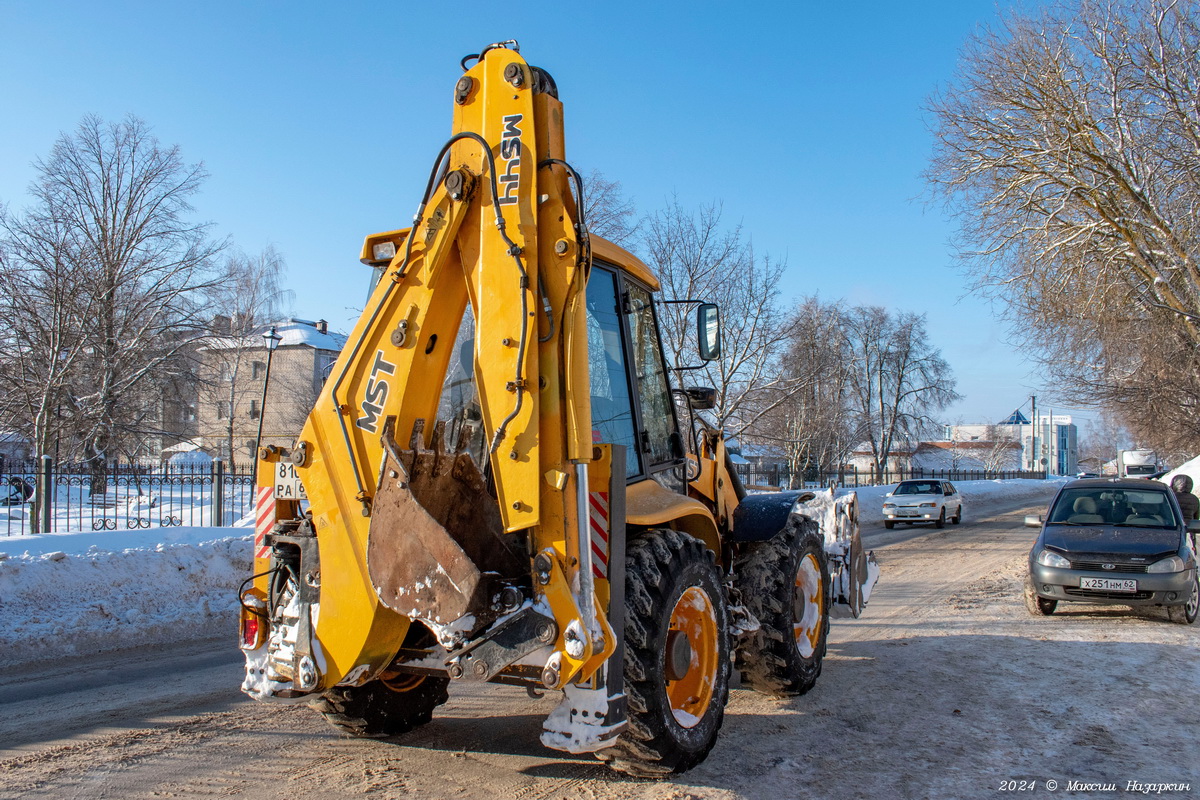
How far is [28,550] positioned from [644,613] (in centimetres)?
910

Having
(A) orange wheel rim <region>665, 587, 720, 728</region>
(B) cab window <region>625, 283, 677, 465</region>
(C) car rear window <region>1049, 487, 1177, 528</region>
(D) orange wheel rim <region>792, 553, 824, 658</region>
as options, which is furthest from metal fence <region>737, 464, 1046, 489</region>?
(A) orange wheel rim <region>665, 587, 720, 728</region>

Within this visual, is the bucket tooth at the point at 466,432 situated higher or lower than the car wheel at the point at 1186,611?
higher

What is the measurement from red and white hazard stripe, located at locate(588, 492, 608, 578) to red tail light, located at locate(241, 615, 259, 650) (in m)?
1.82

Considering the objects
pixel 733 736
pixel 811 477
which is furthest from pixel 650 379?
pixel 811 477

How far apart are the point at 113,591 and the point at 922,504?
21.7 metres

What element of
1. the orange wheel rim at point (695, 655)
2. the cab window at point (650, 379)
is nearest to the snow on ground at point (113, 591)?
the cab window at point (650, 379)

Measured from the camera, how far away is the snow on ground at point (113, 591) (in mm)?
7609

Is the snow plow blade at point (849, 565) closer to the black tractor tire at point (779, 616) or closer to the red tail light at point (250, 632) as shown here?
the black tractor tire at point (779, 616)

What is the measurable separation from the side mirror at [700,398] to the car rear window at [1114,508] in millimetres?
6544

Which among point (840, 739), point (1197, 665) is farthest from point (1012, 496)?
point (840, 739)

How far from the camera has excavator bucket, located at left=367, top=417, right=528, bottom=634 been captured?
3.57m

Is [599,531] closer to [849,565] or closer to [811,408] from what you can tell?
[849,565]

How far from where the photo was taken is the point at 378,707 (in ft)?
15.7

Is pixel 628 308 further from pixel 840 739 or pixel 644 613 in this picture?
pixel 840 739
